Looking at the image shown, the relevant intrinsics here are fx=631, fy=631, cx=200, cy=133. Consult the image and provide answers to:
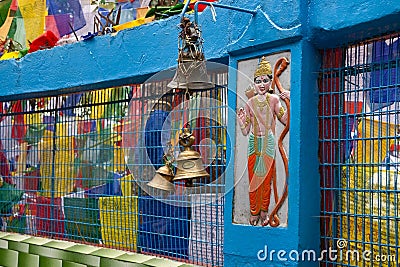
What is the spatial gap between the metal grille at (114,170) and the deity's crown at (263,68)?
23.1 inches

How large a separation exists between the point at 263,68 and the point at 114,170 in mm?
2149

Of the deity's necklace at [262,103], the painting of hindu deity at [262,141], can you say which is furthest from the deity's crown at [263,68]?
the deity's necklace at [262,103]

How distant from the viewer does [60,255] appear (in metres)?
5.83

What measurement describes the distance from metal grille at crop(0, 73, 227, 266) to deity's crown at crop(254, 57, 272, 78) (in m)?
0.59

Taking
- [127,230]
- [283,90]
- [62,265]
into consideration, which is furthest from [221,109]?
[62,265]

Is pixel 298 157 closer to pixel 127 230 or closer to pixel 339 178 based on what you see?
pixel 339 178

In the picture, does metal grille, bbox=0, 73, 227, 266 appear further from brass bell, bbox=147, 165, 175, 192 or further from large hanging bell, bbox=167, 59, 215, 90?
large hanging bell, bbox=167, 59, 215, 90

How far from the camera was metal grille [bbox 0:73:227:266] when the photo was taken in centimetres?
481

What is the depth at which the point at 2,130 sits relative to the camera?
7.45m

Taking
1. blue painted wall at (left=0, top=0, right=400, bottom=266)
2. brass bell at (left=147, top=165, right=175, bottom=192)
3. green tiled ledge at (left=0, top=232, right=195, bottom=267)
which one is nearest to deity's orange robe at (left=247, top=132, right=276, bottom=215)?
blue painted wall at (left=0, top=0, right=400, bottom=266)

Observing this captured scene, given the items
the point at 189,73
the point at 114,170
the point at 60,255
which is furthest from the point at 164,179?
the point at 60,255

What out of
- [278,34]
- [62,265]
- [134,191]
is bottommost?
[62,265]

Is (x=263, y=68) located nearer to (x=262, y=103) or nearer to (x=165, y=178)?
(x=262, y=103)

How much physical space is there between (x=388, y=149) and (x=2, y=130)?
5.10 meters
